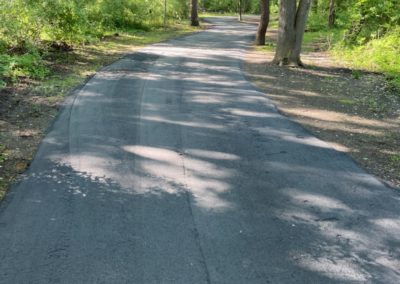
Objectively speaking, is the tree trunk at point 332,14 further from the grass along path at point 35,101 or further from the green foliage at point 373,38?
the grass along path at point 35,101

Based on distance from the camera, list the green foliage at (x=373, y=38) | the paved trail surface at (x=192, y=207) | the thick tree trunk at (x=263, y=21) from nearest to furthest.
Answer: the paved trail surface at (x=192, y=207)
the green foliage at (x=373, y=38)
the thick tree trunk at (x=263, y=21)

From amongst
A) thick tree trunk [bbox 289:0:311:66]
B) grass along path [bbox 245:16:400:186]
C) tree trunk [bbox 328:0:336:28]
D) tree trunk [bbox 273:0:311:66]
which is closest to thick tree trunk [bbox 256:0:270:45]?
grass along path [bbox 245:16:400:186]

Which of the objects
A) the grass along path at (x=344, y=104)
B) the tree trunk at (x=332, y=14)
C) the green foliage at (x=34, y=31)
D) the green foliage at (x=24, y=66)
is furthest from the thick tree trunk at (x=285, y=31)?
the tree trunk at (x=332, y=14)

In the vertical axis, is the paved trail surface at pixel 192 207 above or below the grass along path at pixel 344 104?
below

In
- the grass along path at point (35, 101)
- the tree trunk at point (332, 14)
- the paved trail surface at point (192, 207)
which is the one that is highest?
the tree trunk at point (332, 14)

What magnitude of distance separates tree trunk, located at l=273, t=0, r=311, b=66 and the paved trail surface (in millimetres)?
6766

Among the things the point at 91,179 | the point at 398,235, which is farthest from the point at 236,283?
the point at 91,179

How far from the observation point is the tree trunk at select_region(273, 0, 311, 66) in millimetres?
14469

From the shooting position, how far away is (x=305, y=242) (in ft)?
14.9

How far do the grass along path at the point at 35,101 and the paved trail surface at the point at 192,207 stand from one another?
0.33 metres

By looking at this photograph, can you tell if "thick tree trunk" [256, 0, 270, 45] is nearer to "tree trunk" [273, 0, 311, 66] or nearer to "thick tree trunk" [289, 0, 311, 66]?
"tree trunk" [273, 0, 311, 66]

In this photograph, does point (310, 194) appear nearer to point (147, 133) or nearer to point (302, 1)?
point (147, 133)

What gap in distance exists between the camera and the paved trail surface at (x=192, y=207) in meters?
4.07

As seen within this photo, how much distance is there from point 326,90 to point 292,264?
8443 mm
